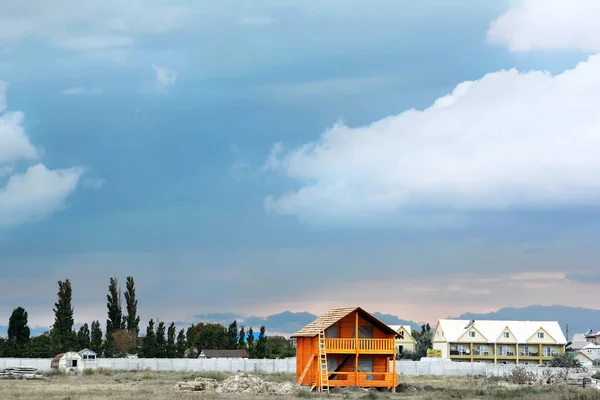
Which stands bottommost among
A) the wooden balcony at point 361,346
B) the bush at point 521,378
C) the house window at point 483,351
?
the bush at point 521,378

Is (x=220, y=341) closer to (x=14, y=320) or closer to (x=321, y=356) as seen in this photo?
(x=14, y=320)

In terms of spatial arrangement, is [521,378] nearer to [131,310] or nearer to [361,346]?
[361,346]

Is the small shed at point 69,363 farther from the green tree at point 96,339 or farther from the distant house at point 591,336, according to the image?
the distant house at point 591,336

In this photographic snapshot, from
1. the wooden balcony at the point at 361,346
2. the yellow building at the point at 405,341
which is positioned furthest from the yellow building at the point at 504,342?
the wooden balcony at the point at 361,346

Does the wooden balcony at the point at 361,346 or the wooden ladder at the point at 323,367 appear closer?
the wooden ladder at the point at 323,367

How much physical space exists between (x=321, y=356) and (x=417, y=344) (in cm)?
8513

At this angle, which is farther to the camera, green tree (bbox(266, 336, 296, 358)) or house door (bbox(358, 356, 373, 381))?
green tree (bbox(266, 336, 296, 358))

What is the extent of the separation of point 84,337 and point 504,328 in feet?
192

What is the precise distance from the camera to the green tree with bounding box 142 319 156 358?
106 metres

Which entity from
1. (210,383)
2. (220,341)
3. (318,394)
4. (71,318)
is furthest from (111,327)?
(318,394)

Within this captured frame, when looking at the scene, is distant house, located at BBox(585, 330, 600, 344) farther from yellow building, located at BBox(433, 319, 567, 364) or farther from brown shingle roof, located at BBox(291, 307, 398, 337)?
brown shingle roof, located at BBox(291, 307, 398, 337)

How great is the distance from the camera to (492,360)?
399 feet

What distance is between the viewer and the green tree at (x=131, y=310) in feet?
410

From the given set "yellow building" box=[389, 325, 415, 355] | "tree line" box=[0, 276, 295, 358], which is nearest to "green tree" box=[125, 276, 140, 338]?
"tree line" box=[0, 276, 295, 358]
